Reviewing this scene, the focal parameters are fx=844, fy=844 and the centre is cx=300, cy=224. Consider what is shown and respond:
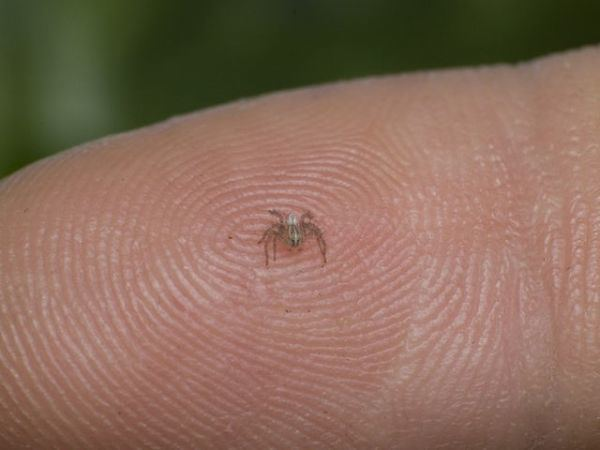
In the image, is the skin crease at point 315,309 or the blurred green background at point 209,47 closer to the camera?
the skin crease at point 315,309

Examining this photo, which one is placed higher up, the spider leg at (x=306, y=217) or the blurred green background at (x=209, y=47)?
the blurred green background at (x=209, y=47)

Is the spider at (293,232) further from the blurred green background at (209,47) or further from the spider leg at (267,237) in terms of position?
the blurred green background at (209,47)

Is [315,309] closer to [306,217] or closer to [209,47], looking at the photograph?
[306,217]

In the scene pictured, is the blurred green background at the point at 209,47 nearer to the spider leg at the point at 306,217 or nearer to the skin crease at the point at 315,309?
the skin crease at the point at 315,309

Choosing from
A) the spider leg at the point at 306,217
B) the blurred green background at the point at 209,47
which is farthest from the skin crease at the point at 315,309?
the blurred green background at the point at 209,47

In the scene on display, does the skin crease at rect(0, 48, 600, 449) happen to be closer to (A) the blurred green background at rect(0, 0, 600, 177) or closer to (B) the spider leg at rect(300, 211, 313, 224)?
(B) the spider leg at rect(300, 211, 313, 224)
